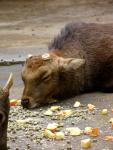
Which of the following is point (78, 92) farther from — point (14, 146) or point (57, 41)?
point (14, 146)

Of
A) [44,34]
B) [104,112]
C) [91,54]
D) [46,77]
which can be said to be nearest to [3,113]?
[104,112]

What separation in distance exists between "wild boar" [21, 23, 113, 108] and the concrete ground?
0.67 ft

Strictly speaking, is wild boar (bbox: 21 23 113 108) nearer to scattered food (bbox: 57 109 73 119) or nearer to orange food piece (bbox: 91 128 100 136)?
scattered food (bbox: 57 109 73 119)

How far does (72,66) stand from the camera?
8.48m

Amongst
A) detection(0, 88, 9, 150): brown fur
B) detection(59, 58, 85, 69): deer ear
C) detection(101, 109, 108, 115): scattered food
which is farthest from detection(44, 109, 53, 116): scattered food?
detection(0, 88, 9, 150): brown fur

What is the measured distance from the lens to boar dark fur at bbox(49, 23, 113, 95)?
8906 millimetres

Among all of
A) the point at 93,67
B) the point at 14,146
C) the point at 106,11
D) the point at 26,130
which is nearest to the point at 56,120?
the point at 26,130

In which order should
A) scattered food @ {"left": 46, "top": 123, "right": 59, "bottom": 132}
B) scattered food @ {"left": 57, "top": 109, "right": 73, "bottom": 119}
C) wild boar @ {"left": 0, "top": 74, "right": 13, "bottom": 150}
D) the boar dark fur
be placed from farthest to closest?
the boar dark fur < scattered food @ {"left": 57, "top": 109, "right": 73, "bottom": 119} < scattered food @ {"left": 46, "top": 123, "right": 59, "bottom": 132} < wild boar @ {"left": 0, "top": 74, "right": 13, "bottom": 150}

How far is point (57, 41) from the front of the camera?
30.0ft

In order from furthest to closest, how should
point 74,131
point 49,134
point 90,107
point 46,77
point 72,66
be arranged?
point 72,66 → point 46,77 → point 90,107 → point 74,131 → point 49,134

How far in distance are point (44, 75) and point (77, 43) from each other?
102 centimetres

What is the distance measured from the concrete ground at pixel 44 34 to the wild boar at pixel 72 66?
8.0 inches

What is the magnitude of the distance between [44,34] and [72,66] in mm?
5788

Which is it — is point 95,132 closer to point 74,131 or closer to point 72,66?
point 74,131
